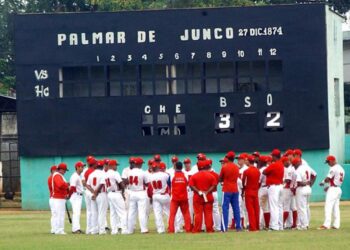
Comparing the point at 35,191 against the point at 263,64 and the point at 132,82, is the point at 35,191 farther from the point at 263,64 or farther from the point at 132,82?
the point at 263,64

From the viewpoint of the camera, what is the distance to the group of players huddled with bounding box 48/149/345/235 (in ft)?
93.0

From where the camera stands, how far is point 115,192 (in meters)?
28.8

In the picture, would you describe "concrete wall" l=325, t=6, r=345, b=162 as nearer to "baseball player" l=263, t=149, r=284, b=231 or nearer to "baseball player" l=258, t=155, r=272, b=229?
"baseball player" l=258, t=155, r=272, b=229

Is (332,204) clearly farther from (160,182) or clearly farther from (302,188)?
(160,182)

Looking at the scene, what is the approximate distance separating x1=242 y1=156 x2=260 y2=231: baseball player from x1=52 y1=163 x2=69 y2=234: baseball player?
4148 mm

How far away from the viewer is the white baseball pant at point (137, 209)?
29.0 metres

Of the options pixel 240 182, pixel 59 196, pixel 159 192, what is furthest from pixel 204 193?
pixel 59 196

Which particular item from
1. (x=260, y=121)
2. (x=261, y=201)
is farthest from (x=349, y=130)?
(x=261, y=201)

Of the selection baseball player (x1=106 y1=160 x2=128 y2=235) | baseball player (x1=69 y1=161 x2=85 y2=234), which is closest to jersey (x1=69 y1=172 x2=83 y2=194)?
baseball player (x1=69 y1=161 x2=85 y2=234)

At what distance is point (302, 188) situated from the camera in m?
28.6

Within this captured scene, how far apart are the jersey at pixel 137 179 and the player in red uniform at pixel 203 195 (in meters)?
1.22

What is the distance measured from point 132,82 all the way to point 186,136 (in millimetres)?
2377

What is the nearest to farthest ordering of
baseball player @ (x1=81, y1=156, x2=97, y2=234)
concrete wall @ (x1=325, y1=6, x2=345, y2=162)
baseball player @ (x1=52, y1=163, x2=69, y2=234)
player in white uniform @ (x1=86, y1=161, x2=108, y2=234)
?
player in white uniform @ (x1=86, y1=161, x2=108, y2=234) → baseball player @ (x1=81, y1=156, x2=97, y2=234) → baseball player @ (x1=52, y1=163, x2=69, y2=234) → concrete wall @ (x1=325, y1=6, x2=345, y2=162)

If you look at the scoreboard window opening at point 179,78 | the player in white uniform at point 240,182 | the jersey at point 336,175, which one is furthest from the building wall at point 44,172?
the jersey at point 336,175
